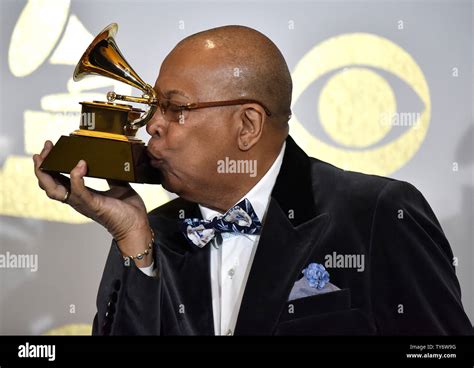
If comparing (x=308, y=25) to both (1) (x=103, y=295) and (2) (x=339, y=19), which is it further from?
(1) (x=103, y=295)

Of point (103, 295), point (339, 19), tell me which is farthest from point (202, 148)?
point (339, 19)

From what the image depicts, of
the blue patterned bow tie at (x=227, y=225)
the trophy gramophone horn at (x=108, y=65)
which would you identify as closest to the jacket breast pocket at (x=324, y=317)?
the blue patterned bow tie at (x=227, y=225)

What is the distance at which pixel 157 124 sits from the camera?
2.58 m

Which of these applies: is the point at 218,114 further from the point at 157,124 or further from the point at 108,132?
the point at 108,132

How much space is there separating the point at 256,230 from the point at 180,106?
1.45ft

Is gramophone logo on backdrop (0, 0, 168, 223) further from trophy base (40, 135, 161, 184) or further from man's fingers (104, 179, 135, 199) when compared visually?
trophy base (40, 135, 161, 184)

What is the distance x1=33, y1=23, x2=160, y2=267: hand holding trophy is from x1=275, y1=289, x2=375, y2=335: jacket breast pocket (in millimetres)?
468

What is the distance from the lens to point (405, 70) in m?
2.98

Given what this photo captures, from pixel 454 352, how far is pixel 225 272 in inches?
31.6

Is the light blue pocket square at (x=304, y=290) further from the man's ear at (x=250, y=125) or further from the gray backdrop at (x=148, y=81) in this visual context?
the gray backdrop at (x=148, y=81)

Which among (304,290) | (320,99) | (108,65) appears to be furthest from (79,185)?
(320,99)

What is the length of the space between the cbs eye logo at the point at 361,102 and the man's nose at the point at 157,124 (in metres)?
0.58

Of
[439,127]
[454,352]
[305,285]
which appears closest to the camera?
[305,285]

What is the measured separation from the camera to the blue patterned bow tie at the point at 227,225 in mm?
2586
